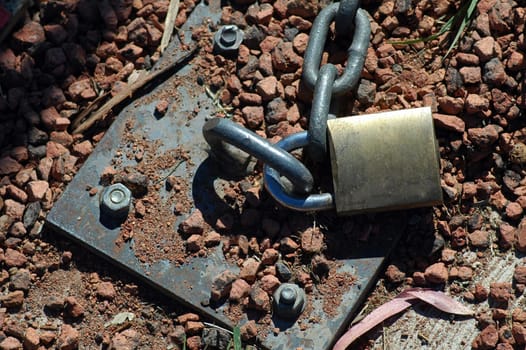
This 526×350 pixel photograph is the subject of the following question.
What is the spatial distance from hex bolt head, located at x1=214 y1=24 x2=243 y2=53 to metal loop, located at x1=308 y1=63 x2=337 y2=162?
0.47 metres

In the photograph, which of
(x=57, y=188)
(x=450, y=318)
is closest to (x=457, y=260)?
(x=450, y=318)

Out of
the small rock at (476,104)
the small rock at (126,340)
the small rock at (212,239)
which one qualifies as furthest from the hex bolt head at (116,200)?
the small rock at (476,104)

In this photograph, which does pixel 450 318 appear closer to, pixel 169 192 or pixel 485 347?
pixel 485 347

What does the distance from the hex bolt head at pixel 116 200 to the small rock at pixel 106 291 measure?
0.24 meters

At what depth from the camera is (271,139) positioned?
3.51 metres

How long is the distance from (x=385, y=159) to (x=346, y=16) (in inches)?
22.9

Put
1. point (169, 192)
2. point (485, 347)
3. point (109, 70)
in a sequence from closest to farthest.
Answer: point (485, 347), point (169, 192), point (109, 70)

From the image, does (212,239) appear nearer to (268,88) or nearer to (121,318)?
(121,318)

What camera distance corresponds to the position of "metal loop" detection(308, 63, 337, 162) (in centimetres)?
327

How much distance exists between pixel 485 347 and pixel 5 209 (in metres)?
1.76

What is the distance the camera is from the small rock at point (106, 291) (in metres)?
3.42

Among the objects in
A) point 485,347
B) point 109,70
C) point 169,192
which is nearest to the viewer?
point 485,347

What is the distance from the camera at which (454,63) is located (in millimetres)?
3578

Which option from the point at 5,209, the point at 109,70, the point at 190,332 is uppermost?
the point at 109,70
